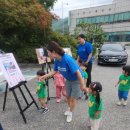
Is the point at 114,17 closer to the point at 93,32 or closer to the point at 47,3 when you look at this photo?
the point at 93,32

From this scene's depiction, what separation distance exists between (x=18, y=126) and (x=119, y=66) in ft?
37.0

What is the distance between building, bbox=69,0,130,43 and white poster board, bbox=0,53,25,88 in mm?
53141

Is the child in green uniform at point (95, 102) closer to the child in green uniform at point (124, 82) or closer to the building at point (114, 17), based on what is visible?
the child in green uniform at point (124, 82)

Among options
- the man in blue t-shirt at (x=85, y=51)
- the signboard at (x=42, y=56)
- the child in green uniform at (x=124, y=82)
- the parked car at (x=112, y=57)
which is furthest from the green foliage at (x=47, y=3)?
the child in green uniform at (x=124, y=82)

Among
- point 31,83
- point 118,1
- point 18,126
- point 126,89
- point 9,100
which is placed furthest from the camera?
point 118,1

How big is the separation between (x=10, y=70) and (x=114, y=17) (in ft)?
193

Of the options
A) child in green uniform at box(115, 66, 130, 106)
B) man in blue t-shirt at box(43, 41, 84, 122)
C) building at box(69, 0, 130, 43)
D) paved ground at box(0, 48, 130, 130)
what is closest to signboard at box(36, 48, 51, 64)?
paved ground at box(0, 48, 130, 130)

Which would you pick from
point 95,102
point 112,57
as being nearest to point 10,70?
point 95,102

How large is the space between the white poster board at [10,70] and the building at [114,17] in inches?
2092

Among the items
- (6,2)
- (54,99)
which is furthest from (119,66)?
(54,99)

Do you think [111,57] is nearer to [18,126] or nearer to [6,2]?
[6,2]

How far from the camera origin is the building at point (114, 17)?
58500 mm

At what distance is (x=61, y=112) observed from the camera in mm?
5945

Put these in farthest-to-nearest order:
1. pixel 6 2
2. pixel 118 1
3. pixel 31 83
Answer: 1. pixel 118 1
2. pixel 6 2
3. pixel 31 83
